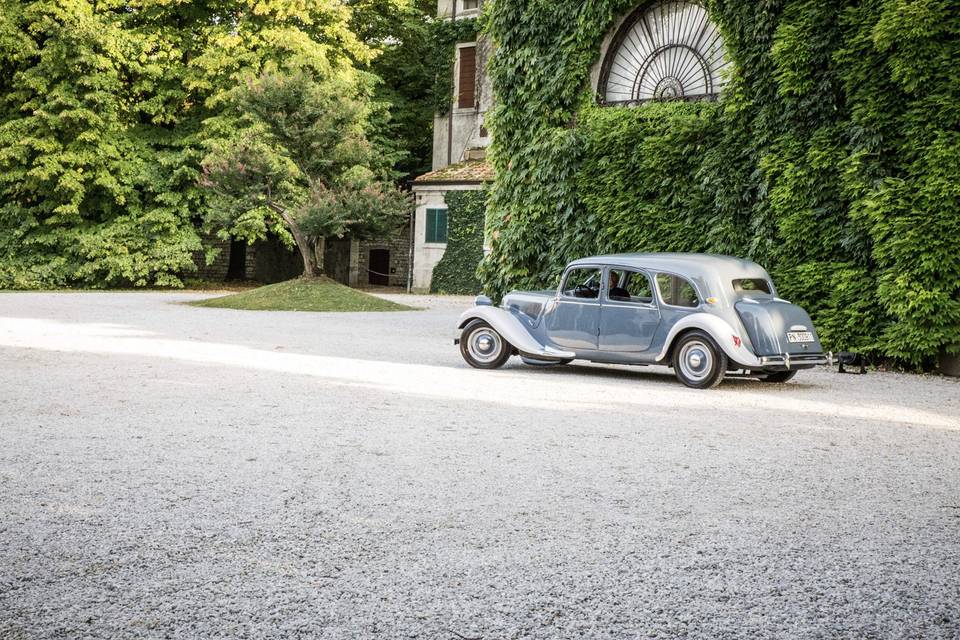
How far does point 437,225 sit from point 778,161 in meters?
22.1

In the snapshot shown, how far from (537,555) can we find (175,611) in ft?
4.87

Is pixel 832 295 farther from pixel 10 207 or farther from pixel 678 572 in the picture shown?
pixel 10 207

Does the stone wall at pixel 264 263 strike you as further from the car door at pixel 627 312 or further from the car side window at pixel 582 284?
the car door at pixel 627 312

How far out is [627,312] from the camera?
11156 millimetres

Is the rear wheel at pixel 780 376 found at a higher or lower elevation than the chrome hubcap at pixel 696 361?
lower

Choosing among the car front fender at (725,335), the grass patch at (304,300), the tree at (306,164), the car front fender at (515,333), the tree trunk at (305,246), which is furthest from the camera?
the tree trunk at (305,246)

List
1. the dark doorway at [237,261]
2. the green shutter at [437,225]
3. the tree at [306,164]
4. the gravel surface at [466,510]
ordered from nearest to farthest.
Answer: the gravel surface at [466,510] → the tree at [306,164] → the green shutter at [437,225] → the dark doorway at [237,261]

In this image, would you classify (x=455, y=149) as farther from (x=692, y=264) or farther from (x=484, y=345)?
(x=692, y=264)

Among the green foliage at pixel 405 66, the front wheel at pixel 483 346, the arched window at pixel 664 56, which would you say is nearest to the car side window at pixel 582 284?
the front wheel at pixel 483 346

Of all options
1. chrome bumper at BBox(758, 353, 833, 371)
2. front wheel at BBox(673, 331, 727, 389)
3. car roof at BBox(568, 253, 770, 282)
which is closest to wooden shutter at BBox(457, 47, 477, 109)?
car roof at BBox(568, 253, 770, 282)

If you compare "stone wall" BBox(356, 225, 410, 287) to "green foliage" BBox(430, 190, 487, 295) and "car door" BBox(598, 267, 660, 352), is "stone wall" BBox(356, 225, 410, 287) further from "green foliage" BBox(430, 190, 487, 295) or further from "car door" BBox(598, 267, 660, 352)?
"car door" BBox(598, 267, 660, 352)

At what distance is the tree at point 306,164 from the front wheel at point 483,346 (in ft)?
45.4

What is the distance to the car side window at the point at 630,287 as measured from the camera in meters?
11.2

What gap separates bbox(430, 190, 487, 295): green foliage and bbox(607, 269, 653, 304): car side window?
73.1 feet
